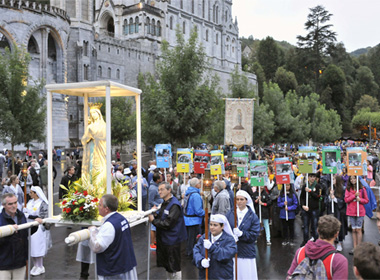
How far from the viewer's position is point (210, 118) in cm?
2116

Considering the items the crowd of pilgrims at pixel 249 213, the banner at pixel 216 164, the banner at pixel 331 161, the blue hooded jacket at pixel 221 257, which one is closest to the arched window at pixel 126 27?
the crowd of pilgrims at pixel 249 213

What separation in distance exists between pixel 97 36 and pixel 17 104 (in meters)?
39.5

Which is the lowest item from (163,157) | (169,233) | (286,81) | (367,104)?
(169,233)

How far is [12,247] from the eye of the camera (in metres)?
5.70

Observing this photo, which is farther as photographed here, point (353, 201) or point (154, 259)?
point (353, 201)

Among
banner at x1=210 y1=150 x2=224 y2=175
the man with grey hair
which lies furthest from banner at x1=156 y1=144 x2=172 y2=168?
the man with grey hair

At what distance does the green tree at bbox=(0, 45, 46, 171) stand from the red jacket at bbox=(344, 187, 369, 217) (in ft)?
58.1

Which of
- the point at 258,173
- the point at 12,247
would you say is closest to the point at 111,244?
the point at 12,247

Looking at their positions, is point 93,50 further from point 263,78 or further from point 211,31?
point 263,78

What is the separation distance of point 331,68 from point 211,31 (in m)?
29.2

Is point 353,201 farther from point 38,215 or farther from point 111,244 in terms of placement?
A: point 38,215

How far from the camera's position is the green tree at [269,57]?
→ 103625 millimetres

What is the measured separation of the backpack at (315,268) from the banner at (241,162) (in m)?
8.34

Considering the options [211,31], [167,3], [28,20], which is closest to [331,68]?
[211,31]
